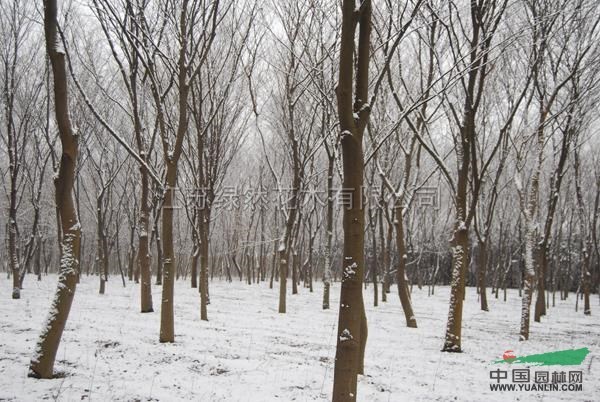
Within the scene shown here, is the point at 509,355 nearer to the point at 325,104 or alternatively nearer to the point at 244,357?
the point at 244,357

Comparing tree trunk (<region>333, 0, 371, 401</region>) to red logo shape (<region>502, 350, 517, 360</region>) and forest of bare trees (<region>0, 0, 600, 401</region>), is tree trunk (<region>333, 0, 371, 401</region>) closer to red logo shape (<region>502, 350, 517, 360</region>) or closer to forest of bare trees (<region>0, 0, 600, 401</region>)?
forest of bare trees (<region>0, 0, 600, 401</region>)

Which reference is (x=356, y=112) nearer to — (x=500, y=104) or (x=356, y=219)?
(x=356, y=219)

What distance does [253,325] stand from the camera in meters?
8.89

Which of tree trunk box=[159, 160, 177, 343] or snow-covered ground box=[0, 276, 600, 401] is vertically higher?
tree trunk box=[159, 160, 177, 343]

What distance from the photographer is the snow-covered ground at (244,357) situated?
4441 millimetres

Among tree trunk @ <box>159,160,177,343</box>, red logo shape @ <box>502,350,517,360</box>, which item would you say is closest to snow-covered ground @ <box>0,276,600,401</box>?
red logo shape @ <box>502,350,517,360</box>

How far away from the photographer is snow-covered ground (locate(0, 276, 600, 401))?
14.6 ft

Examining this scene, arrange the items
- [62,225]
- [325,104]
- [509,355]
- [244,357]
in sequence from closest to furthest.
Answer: [62,225] < [244,357] < [509,355] < [325,104]

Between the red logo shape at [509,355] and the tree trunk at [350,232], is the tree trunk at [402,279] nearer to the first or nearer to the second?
the red logo shape at [509,355]

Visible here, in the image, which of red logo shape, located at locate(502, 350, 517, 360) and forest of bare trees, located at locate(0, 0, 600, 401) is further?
red logo shape, located at locate(502, 350, 517, 360)

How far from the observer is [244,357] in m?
6.06

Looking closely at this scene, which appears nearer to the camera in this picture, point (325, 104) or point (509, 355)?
point (509, 355)

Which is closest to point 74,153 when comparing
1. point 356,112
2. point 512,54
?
point 356,112

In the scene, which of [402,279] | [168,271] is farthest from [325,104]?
[168,271]
